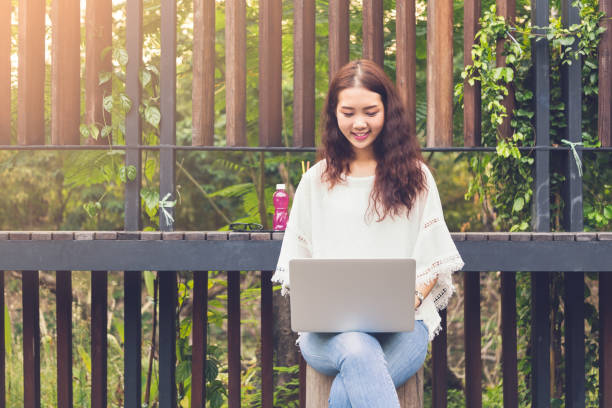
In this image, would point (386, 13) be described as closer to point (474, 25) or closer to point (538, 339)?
point (474, 25)

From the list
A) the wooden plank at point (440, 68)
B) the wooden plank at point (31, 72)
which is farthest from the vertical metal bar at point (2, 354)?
the wooden plank at point (440, 68)

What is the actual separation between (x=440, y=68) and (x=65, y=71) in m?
1.88

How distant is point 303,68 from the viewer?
3.18 meters

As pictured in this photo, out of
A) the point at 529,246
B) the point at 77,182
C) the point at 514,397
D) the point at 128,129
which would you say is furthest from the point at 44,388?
the point at 529,246

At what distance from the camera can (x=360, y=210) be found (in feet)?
7.48

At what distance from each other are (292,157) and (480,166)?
5.16 ft

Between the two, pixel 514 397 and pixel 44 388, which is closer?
pixel 514 397

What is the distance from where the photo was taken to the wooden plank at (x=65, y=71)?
3.17 m

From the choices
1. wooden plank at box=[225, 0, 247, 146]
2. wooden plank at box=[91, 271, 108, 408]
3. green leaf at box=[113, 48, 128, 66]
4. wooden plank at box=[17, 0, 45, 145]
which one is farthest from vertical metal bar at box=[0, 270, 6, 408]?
wooden plank at box=[225, 0, 247, 146]

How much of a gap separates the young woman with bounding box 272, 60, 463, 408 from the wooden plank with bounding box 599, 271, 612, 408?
1.29 m

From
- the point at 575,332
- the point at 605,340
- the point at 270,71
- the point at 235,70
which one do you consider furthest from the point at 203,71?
the point at 605,340

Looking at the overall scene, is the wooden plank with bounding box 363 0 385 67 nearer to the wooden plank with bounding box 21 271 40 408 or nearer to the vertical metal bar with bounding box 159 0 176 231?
the vertical metal bar with bounding box 159 0 176 231

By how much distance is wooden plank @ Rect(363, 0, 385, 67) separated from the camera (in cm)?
316

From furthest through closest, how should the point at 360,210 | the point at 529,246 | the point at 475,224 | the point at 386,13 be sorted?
the point at 475,224 < the point at 386,13 < the point at 529,246 < the point at 360,210
